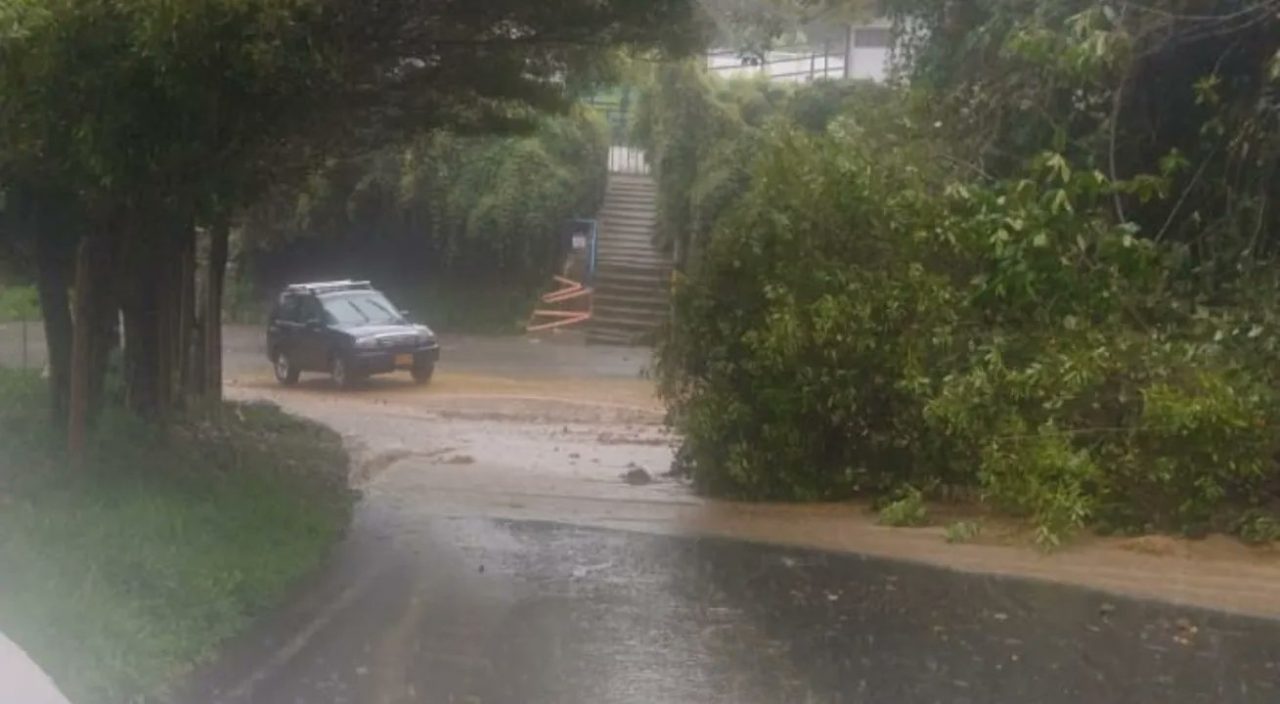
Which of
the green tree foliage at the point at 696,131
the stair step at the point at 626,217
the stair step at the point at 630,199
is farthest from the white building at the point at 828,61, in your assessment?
the stair step at the point at 626,217

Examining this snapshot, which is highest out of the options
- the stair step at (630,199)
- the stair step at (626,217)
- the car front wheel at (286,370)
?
the stair step at (630,199)

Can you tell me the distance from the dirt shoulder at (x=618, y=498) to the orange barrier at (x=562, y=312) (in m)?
11.3

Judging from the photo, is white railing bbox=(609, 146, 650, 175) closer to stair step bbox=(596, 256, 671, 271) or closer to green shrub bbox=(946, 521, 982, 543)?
stair step bbox=(596, 256, 671, 271)

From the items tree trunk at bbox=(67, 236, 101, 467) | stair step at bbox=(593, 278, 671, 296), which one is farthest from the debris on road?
stair step at bbox=(593, 278, 671, 296)

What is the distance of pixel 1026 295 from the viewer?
46.1ft

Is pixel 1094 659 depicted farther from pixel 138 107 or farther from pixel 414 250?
pixel 414 250

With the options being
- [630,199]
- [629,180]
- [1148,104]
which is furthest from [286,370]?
[1148,104]

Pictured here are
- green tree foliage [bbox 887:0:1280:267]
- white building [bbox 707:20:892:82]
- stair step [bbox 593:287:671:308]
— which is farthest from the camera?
stair step [bbox 593:287:671:308]

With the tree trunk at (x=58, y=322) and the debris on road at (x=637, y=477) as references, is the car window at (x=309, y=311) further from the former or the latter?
the tree trunk at (x=58, y=322)

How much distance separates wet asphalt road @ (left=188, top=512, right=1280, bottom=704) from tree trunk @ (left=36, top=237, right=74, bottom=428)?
2.82 meters

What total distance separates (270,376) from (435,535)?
1858 cm

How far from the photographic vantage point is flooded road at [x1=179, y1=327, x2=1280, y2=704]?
355 inches

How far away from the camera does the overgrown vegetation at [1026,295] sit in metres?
13.1

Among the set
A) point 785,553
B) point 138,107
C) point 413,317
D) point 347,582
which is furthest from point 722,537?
point 413,317
